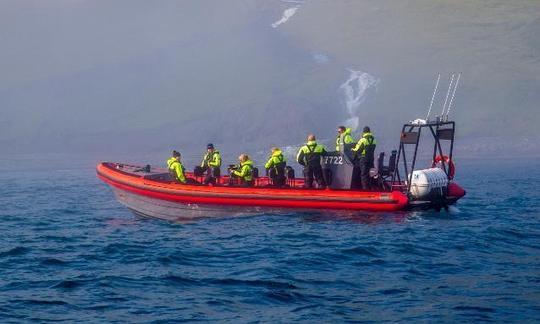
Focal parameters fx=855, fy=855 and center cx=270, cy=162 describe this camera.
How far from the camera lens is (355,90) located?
8131 centimetres

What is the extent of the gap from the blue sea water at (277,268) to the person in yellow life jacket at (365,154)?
0.98 m

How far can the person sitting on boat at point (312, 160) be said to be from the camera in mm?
19781

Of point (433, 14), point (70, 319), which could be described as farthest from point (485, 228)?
point (433, 14)

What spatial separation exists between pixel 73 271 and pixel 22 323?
10.1 feet

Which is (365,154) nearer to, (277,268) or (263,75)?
(277,268)

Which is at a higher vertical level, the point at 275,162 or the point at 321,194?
the point at 275,162

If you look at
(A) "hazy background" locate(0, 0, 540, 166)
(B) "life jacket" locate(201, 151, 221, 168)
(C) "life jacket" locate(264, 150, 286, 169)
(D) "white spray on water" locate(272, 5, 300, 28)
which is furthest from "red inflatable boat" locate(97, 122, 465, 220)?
(D) "white spray on water" locate(272, 5, 300, 28)

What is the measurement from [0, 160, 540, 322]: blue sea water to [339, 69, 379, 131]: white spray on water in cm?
5166

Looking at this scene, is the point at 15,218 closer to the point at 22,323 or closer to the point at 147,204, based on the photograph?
the point at 147,204

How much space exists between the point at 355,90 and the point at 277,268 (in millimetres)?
68331

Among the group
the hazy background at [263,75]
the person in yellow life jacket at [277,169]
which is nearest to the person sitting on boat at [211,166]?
the person in yellow life jacket at [277,169]

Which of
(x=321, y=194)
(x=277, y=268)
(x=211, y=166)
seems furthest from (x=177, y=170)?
(x=277, y=268)

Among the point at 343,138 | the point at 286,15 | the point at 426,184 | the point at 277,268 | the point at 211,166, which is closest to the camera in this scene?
the point at 277,268

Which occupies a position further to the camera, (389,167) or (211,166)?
(211,166)
